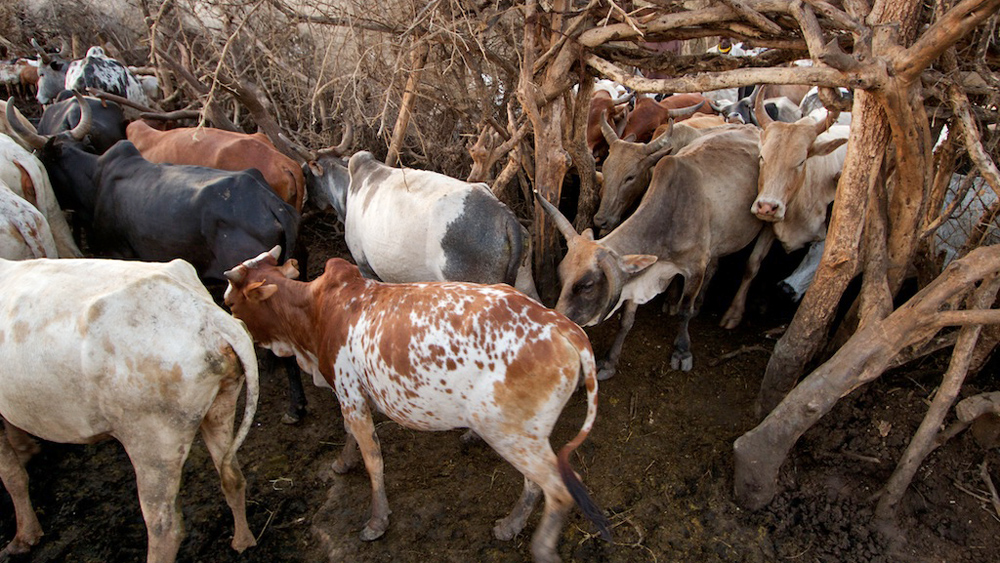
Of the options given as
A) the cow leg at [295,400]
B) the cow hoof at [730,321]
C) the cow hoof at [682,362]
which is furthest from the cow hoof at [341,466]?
the cow hoof at [730,321]

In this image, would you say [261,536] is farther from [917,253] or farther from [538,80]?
[917,253]

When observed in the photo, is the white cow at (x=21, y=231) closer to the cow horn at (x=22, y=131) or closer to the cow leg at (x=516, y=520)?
the cow horn at (x=22, y=131)

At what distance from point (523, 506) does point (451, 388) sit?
942 millimetres

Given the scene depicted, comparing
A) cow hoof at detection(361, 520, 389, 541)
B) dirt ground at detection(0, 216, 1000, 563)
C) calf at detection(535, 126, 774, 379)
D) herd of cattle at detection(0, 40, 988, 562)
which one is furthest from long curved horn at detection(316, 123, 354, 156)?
cow hoof at detection(361, 520, 389, 541)

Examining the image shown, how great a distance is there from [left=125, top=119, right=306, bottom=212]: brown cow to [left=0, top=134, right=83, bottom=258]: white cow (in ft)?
3.54

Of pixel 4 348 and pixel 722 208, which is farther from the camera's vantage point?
pixel 722 208

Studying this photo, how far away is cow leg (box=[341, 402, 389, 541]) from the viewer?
325cm

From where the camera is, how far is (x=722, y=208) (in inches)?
199

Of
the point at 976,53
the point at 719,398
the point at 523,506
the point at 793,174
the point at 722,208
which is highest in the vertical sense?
the point at 976,53

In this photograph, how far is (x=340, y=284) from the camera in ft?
11.1

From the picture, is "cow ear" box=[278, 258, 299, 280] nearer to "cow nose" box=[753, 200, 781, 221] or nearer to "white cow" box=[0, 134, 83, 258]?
"white cow" box=[0, 134, 83, 258]

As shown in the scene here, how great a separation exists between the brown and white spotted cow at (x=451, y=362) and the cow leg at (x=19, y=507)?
1352 mm

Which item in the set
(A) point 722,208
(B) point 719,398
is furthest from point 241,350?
(A) point 722,208

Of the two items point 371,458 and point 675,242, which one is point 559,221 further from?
point 371,458
